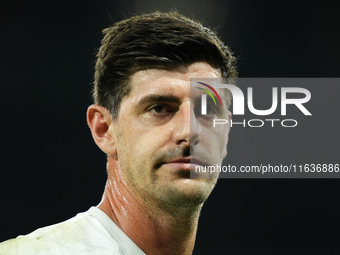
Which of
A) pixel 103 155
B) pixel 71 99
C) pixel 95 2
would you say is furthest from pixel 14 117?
Answer: pixel 95 2

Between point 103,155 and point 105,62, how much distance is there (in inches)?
92.5

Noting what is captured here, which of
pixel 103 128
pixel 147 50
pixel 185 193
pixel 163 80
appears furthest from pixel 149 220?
pixel 147 50

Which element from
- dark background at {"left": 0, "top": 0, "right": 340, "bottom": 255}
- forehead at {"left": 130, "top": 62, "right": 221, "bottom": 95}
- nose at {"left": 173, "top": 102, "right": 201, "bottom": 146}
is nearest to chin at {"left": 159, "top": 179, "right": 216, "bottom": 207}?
nose at {"left": 173, "top": 102, "right": 201, "bottom": 146}

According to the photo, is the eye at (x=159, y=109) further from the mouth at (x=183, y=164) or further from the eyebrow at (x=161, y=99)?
the mouth at (x=183, y=164)

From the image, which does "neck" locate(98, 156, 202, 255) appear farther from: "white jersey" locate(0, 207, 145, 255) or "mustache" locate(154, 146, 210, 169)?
"mustache" locate(154, 146, 210, 169)

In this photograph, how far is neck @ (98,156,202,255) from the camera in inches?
58.7

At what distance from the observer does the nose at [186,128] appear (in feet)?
4.48

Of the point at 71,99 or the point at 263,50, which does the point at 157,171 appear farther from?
the point at 263,50

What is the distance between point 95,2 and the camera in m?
4.14

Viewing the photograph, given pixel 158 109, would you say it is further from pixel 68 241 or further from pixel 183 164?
pixel 68 241

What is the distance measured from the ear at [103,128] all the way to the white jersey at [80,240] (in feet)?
0.91

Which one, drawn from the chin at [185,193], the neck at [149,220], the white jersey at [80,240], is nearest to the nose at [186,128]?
the chin at [185,193]

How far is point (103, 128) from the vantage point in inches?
65.0

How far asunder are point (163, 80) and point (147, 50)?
0.17 m
